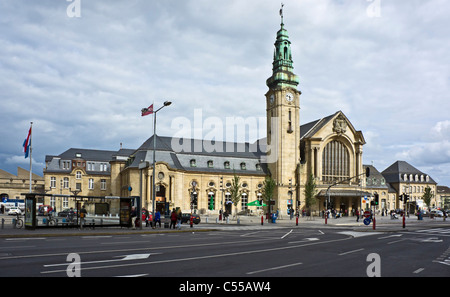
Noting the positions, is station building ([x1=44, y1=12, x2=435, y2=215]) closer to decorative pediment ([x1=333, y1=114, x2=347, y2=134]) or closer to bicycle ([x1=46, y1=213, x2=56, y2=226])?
decorative pediment ([x1=333, y1=114, x2=347, y2=134])

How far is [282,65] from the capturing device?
251ft

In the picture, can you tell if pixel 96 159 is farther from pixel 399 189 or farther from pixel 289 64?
pixel 399 189

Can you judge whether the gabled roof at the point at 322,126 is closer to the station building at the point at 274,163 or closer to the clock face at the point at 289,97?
the station building at the point at 274,163

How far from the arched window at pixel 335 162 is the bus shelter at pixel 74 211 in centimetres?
Answer: 5134

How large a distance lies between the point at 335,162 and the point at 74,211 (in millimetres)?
58111

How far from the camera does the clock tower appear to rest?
7444 centimetres

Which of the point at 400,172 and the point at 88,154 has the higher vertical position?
the point at 88,154

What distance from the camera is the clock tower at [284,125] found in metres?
74.4

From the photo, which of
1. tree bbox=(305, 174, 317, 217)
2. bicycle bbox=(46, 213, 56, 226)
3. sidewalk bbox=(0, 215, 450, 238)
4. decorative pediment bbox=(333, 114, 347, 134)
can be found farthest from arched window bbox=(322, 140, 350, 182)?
bicycle bbox=(46, 213, 56, 226)

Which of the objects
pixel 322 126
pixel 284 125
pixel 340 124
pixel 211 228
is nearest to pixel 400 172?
pixel 340 124

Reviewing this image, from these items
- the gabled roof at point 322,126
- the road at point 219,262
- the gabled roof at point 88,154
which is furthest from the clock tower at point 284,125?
the road at point 219,262

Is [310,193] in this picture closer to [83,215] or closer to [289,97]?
[289,97]
